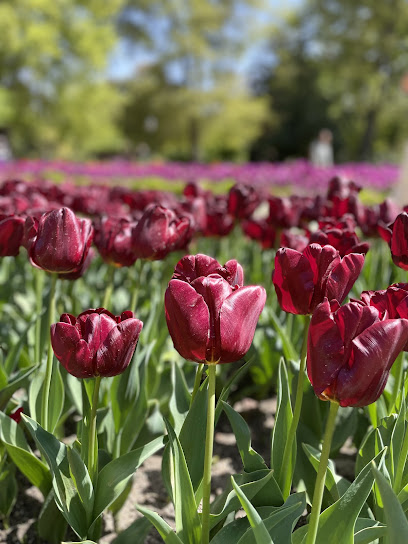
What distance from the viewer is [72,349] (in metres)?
1.15

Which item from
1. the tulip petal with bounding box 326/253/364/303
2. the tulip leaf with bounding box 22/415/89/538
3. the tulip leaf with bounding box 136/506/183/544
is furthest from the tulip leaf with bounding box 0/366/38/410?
the tulip petal with bounding box 326/253/364/303

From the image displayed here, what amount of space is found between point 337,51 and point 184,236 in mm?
31877

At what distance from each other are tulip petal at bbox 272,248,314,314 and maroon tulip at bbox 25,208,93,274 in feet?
1.80

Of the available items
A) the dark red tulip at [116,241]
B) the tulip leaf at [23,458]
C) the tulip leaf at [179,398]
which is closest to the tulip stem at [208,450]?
the tulip leaf at [179,398]

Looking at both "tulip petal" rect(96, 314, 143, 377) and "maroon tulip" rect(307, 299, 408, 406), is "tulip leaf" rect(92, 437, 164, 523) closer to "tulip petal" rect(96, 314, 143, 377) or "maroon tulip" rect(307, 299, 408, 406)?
"tulip petal" rect(96, 314, 143, 377)

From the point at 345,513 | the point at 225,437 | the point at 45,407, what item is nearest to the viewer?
the point at 345,513

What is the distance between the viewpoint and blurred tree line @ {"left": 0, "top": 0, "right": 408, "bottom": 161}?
26.0 metres

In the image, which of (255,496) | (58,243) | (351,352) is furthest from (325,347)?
(58,243)

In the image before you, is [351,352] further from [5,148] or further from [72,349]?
[5,148]

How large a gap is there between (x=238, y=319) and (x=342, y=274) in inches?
10.5

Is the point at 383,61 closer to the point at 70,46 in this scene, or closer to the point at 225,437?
the point at 70,46

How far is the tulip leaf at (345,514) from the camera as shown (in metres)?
1.05

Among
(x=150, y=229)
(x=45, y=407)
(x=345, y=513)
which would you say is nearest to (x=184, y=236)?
(x=150, y=229)

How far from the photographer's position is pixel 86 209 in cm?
330
